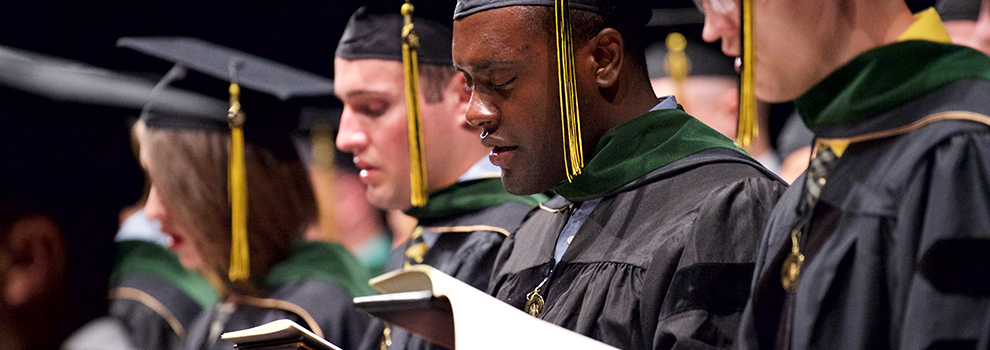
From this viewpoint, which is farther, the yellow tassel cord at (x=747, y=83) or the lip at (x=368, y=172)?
the lip at (x=368, y=172)

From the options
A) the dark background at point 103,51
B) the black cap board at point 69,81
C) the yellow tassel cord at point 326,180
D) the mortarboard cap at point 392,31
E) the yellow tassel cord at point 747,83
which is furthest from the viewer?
the yellow tassel cord at point 326,180

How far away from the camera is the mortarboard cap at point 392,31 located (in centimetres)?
284

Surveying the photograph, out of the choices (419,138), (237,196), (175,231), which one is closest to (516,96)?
(419,138)

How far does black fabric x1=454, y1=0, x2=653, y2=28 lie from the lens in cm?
177

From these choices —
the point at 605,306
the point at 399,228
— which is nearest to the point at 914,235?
the point at 605,306

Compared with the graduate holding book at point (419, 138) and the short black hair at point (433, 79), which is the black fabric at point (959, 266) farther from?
the short black hair at point (433, 79)

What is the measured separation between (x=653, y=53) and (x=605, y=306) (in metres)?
1.84

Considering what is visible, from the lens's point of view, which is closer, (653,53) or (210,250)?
(653,53)

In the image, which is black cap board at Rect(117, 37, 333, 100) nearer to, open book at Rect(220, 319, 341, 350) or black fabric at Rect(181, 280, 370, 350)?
black fabric at Rect(181, 280, 370, 350)

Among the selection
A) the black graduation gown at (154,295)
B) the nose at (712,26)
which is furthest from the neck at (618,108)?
the black graduation gown at (154,295)

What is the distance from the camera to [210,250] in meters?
3.49

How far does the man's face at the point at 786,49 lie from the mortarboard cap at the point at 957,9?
63cm

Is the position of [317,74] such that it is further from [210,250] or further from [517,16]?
[517,16]

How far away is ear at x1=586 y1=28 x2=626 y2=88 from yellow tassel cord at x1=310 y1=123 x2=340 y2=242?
3018mm
